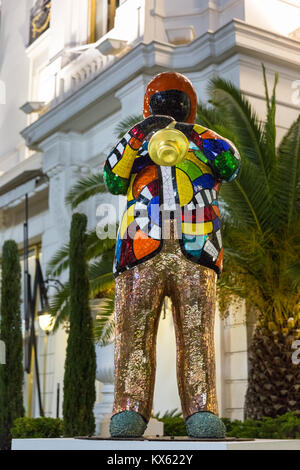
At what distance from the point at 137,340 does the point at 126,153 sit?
964 mm

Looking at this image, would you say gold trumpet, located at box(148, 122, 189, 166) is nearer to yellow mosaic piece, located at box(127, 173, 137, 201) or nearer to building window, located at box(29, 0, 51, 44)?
yellow mosaic piece, located at box(127, 173, 137, 201)

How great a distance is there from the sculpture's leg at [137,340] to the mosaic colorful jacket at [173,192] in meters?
0.11

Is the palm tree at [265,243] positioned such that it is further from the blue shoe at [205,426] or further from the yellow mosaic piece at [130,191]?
the blue shoe at [205,426]

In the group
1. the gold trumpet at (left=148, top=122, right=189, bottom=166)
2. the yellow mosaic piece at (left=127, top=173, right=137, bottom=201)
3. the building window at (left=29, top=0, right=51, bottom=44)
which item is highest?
the building window at (left=29, top=0, right=51, bottom=44)

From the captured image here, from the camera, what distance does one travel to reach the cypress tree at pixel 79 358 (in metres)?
7.68

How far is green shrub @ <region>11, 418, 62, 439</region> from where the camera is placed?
8.13 meters

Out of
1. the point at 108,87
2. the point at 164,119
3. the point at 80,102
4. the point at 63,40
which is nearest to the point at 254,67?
the point at 108,87

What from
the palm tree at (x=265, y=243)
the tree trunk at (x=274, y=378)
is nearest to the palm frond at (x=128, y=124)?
the palm tree at (x=265, y=243)

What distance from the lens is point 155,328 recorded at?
10.6 ft

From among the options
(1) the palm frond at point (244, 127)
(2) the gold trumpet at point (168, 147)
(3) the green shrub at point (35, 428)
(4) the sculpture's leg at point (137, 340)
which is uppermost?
(1) the palm frond at point (244, 127)

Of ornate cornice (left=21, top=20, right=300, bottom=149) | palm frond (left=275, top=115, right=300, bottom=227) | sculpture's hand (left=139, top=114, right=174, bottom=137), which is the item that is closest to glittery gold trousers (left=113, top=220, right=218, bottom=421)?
sculpture's hand (left=139, top=114, right=174, bottom=137)

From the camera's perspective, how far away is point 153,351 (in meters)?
3.21

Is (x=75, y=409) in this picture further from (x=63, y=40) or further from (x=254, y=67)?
(x=63, y=40)

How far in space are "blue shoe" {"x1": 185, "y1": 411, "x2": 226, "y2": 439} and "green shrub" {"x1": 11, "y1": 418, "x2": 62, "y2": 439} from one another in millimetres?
5558
